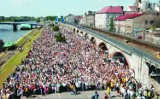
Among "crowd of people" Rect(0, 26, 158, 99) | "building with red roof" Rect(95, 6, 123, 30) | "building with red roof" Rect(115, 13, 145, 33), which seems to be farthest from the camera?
"building with red roof" Rect(95, 6, 123, 30)

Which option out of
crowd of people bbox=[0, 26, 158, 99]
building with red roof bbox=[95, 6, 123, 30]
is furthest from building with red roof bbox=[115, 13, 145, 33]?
crowd of people bbox=[0, 26, 158, 99]

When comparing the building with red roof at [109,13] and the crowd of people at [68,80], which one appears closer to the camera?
the crowd of people at [68,80]

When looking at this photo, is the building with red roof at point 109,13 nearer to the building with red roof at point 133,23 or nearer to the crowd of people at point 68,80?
the building with red roof at point 133,23

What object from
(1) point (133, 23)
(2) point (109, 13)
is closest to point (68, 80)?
(1) point (133, 23)

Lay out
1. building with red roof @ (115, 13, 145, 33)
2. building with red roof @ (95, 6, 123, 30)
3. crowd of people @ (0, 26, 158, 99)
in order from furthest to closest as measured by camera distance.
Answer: building with red roof @ (95, 6, 123, 30) → building with red roof @ (115, 13, 145, 33) → crowd of people @ (0, 26, 158, 99)

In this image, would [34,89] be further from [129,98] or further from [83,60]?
[83,60]

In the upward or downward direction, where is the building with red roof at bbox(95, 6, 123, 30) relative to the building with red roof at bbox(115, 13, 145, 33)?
upward

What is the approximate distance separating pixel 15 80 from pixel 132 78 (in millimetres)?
12715

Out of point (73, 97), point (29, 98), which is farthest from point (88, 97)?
point (29, 98)

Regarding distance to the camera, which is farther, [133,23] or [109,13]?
[109,13]

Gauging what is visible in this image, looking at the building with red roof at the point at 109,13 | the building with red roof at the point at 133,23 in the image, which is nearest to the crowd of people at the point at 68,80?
the building with red roof at the point at 133,23

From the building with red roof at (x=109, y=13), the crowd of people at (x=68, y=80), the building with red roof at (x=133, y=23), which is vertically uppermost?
the building with red roof at (x=109, y=13)

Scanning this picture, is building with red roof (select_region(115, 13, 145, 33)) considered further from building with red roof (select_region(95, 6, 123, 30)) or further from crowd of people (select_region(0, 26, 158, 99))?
crowd of people (select_region(0, 26, 158, 99))

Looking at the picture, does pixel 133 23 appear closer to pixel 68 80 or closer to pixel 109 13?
pixel 109 13
